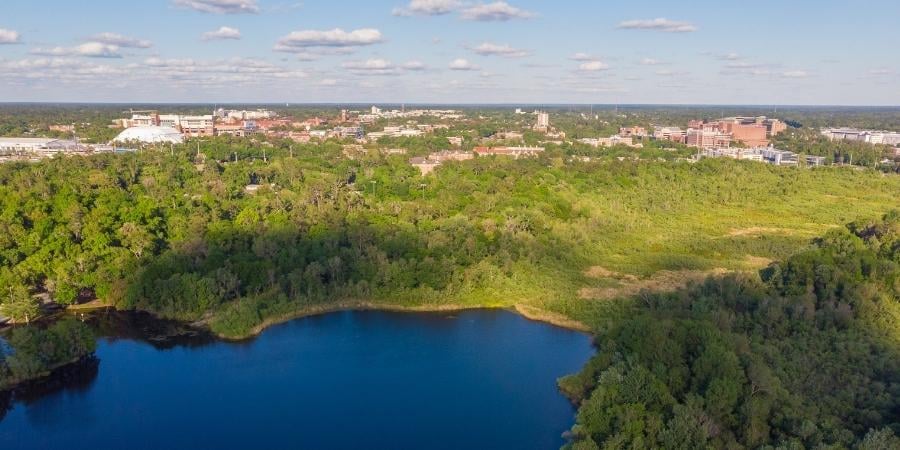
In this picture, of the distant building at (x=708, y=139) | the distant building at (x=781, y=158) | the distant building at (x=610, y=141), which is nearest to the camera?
the distant building at (x=781, y=158)

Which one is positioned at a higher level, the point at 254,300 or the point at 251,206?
the point at 251,206

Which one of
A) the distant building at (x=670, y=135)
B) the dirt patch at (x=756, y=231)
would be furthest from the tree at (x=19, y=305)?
the distant building at (x=670, y=135)

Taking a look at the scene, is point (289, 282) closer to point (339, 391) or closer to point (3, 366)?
point (339, 391)

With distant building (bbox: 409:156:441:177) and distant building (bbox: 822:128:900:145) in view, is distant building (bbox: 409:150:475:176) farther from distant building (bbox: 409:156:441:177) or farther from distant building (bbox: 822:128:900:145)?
distant building (bbox: 822:128:900:145)

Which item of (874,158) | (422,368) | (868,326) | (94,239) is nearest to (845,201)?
(874,158)

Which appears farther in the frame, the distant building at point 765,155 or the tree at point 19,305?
the distant building at point 765,155

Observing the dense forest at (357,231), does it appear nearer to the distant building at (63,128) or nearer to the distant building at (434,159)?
the distant building at (434,159)

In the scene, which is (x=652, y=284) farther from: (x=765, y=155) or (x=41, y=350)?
(x=765, y=155)
